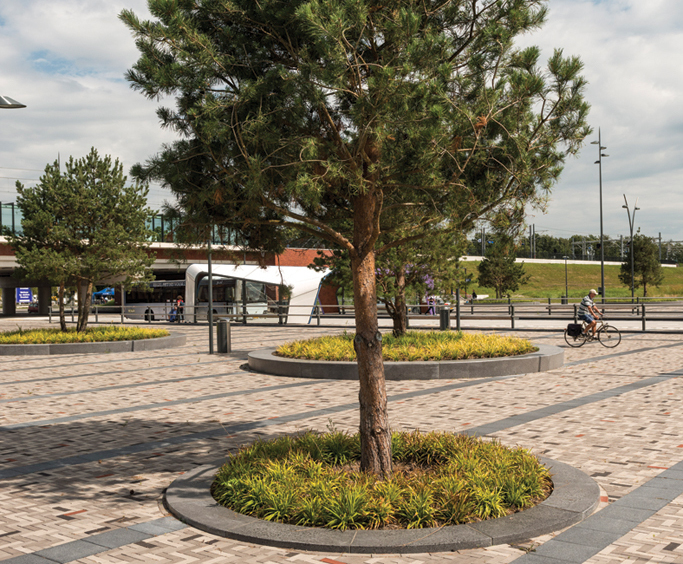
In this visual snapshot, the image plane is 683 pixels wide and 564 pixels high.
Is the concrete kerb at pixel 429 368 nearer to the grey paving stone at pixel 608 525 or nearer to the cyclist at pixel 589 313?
the cyclist at pixel 589 313

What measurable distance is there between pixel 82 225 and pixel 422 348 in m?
11.9

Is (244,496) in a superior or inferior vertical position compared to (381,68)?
inferior

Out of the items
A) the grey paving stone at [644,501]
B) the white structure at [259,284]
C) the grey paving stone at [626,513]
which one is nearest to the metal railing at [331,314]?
the white structure at [259,284]

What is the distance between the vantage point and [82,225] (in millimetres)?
20328

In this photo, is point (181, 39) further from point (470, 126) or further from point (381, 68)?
point (470, 126)

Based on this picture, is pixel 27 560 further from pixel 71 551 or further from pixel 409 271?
pixel 409 271

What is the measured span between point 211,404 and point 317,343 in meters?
5.11

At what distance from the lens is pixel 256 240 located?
612cm

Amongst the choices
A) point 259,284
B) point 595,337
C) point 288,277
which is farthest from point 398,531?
point 259,284

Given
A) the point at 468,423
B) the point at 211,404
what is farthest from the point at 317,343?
the point at 468,423

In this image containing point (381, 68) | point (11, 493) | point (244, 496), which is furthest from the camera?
point (11, 493)

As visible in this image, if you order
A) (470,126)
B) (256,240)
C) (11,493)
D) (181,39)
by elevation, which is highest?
(181,39)

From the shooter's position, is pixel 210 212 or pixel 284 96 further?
pixel 210 212

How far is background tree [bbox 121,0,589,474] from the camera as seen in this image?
15.2 feet
